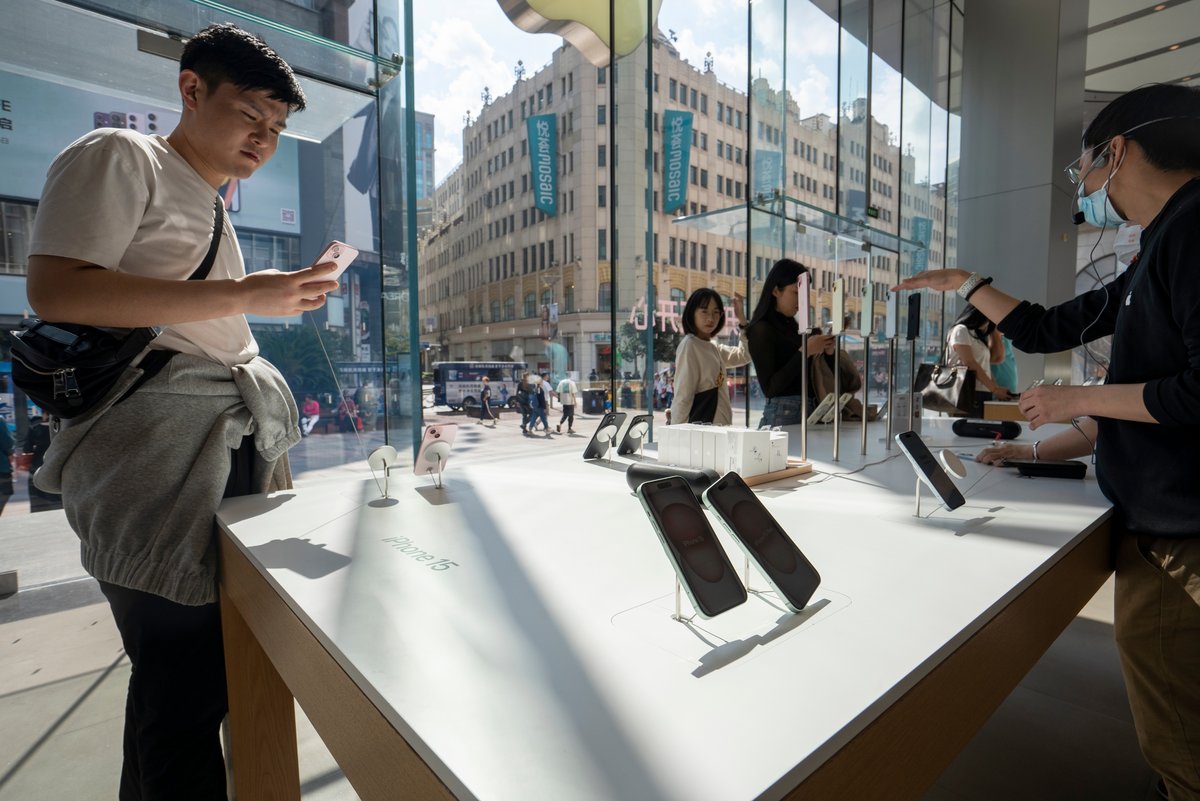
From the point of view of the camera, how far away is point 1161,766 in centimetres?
111

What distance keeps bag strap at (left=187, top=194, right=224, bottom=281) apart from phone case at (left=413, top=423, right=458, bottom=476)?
0.52m

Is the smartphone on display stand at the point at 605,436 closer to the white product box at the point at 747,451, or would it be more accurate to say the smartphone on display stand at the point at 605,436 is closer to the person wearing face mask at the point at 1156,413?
the white product box at the point at 747,451

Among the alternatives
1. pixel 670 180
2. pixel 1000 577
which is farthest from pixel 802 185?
pixel 670 180

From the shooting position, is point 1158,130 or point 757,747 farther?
point 1158,130

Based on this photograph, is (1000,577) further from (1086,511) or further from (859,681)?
(1086,511)

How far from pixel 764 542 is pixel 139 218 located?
1.05 metres

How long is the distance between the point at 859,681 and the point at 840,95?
6.22 meters

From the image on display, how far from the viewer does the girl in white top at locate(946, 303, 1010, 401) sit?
2961mm

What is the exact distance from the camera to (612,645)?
0.58 m

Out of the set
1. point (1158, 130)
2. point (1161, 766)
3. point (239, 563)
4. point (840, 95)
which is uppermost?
point (840, 95)

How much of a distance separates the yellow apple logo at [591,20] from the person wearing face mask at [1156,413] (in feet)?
10.7

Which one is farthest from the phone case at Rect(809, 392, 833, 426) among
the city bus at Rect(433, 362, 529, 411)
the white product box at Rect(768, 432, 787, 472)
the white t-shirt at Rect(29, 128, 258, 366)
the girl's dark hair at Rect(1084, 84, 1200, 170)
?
the city bus at Rect(433, 362, 529, 411)

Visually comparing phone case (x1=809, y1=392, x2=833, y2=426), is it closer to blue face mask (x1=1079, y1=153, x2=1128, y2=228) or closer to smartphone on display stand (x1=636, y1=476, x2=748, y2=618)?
blue face mask (x1=1079, y1=153, x2=1128, y2=228)

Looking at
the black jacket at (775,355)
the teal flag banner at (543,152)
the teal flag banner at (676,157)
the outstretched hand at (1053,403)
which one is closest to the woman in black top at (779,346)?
the black jacket at (775,355)
